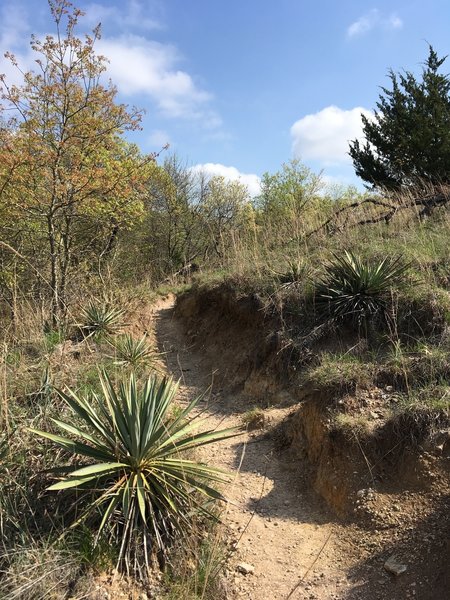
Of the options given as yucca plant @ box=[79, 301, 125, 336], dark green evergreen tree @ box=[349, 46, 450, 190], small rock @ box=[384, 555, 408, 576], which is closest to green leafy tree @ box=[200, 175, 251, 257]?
dark green evergreen tree @ box=[349, 46, 450, 190]

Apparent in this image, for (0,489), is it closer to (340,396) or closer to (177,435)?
(177,435)

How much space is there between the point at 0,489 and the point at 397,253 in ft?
19.6

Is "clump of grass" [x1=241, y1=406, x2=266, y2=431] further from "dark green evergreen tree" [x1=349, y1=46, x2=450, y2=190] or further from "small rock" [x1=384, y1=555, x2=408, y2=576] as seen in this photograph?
"dark green evergreen tree" [x1=349, y1=46, x2=450, y2=190]

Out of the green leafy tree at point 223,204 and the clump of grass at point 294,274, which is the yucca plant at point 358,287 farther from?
the green leafy tree at point 223,204

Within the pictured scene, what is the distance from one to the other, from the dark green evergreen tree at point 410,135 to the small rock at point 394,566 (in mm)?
18232

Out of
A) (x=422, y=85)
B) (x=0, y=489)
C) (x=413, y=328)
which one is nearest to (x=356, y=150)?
(x=422, y=85)

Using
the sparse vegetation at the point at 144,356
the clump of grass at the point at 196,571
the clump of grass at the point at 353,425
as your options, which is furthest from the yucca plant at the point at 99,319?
the clump of grass at the point at 196,571

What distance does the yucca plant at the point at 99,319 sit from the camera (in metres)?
8.23

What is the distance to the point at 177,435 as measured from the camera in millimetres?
3729

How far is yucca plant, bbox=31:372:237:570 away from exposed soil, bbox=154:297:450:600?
494 millimetres

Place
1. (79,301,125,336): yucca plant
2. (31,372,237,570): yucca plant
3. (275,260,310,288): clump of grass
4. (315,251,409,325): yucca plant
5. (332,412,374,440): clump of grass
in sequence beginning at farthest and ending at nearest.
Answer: (79,301,125,336): yucca plant, (275,260,310,288): clump of grass, (315,251,409,325): yucca plant, (332,412,374,440): clump of grass, (31,372,237,570): yucca plant

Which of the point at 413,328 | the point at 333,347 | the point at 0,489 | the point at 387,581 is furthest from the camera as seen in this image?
the point at 333,347

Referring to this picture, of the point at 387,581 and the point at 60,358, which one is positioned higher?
the point at 60,358

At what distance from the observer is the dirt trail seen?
328cm
